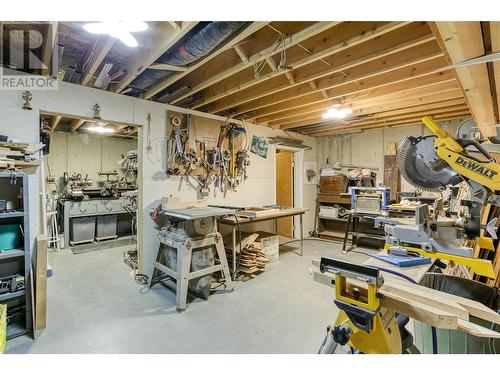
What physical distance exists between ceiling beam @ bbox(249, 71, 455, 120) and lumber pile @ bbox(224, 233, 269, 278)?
2.04 metres

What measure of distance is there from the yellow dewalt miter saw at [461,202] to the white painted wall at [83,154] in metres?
6.39

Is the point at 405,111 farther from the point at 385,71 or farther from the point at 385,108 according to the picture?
the point at 385,71

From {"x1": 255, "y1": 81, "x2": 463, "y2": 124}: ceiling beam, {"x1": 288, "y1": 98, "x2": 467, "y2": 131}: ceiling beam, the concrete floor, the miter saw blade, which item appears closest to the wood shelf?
the concrete floor

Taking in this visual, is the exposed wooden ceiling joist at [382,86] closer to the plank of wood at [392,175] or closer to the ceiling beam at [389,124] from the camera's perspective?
the ceiling beam at [389,124]

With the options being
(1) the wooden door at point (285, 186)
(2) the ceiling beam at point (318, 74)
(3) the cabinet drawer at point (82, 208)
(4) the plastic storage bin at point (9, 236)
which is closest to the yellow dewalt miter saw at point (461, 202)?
(2) the ceiling beam at point (318, 74)

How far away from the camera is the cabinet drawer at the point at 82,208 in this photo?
494 centimetres

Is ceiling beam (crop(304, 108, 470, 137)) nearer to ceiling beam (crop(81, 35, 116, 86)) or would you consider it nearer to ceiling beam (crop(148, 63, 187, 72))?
ceiling beam (crop(148, 63, 187, 72))

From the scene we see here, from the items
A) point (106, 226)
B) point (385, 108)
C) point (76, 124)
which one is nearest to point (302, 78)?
point (385, 108)

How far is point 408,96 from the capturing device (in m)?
3.29

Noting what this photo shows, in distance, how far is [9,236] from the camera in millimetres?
2109

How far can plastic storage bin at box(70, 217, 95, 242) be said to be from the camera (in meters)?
4.97

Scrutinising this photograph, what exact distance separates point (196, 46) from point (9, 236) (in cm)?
222

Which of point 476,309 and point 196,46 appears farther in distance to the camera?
point 196,46
